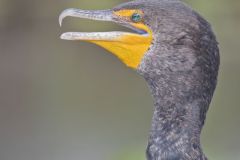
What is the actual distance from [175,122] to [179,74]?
0.96ft

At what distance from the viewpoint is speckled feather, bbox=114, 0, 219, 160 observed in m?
4.29

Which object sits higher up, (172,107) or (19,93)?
(172,107)

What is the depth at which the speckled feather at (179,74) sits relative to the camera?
429 centimetres

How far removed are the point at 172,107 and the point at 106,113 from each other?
9.37m

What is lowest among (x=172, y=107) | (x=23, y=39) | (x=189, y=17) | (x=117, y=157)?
(x=23, y=39)

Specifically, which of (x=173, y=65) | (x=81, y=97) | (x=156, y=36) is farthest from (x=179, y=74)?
(x=81, y=97)

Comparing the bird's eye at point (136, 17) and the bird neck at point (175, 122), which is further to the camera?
the bird's eye at point (136, 17)

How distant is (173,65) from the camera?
4.34 meters

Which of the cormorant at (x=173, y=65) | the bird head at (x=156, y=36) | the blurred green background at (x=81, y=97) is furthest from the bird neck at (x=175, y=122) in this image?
the blurred green background at (x=81, y=97)

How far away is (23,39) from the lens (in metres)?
19.8

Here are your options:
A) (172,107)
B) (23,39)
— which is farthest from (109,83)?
(172,107)

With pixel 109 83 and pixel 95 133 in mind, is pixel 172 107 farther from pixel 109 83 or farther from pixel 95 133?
pixel 109 83

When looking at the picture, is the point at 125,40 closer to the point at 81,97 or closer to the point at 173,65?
the point at 173,65

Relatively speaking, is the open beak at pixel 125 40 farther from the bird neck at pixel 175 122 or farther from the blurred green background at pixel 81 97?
the blurred green background at pixel 81 97
